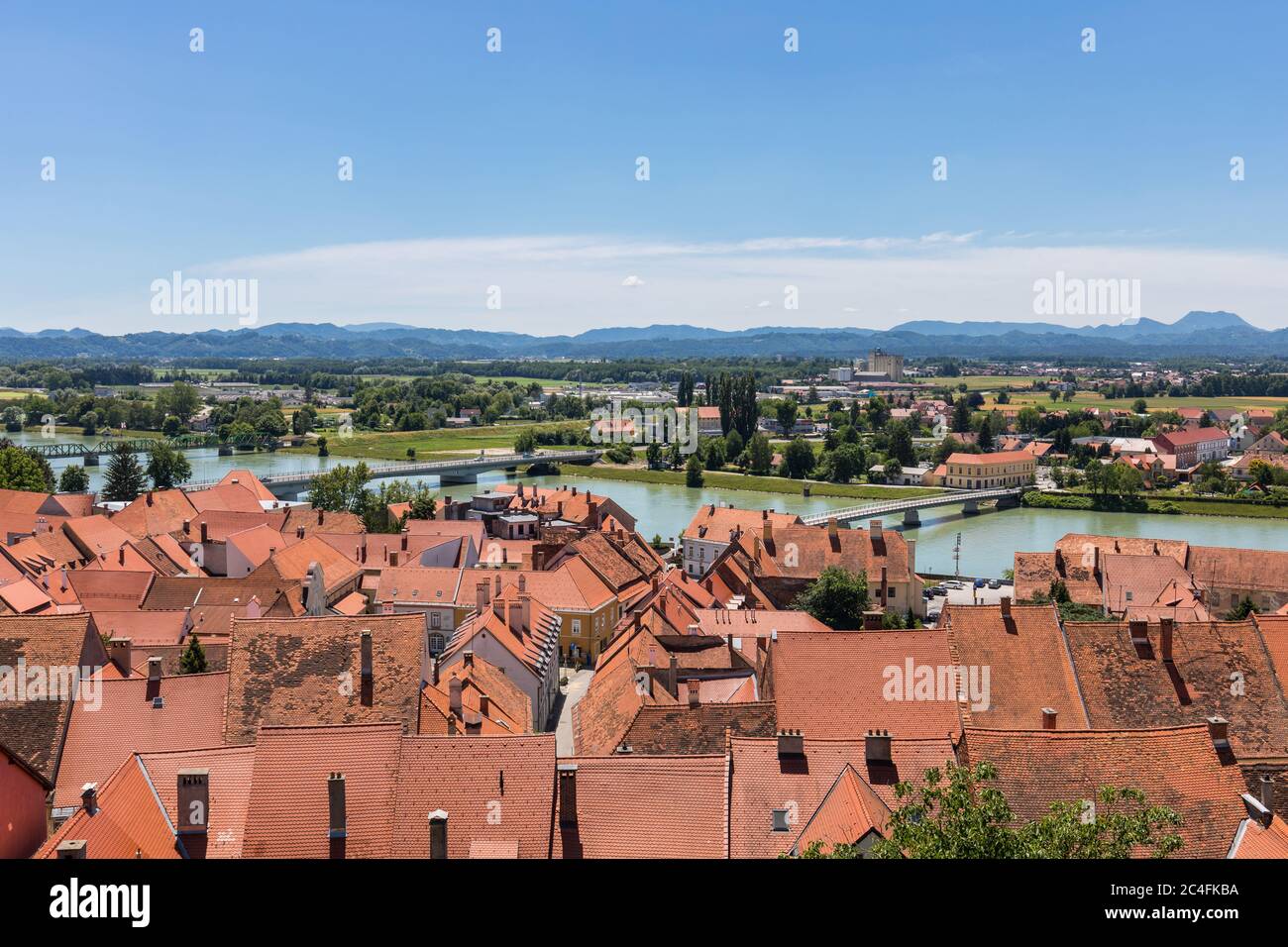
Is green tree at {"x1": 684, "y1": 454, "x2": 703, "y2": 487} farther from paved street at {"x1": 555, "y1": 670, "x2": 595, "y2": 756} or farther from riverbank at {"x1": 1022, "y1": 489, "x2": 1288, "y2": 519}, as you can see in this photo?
paved street at {"x1": 555, "y1": 670, "x2": 595, "y2": 756}

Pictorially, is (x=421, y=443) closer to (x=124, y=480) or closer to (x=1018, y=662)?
(x=124, y=480)

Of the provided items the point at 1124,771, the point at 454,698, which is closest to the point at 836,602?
the point at 454,698

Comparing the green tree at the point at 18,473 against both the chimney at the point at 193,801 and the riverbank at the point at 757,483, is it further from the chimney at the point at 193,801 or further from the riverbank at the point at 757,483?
the chimney at the point at 193,801

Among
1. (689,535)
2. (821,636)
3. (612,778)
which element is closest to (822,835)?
(612,778)

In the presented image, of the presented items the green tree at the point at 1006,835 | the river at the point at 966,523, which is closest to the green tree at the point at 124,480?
the river at the point at 966,523

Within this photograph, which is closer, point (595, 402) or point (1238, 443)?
point (1238, 443)
